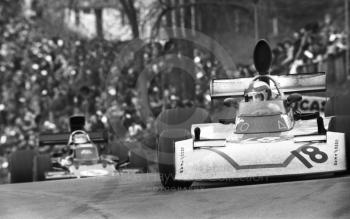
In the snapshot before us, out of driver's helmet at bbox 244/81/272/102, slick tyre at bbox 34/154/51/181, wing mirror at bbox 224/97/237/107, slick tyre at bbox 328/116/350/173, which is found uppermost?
driver's helmet at bbox 244/81/272/102

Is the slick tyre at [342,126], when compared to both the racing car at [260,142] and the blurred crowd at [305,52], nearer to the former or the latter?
the racing car at [260,142]

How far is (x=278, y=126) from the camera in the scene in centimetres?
1113

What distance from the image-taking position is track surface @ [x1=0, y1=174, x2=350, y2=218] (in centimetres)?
775

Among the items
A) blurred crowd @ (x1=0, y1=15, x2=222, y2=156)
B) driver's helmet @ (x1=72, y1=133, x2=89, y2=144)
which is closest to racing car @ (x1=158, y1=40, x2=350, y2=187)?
driver's helmet @ (x1=72, y1=133, x2=89, y2=144)

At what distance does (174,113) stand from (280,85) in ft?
7.64

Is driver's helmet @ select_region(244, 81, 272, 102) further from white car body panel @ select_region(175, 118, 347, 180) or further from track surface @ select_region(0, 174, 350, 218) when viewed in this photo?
track surface @ select_region(0, 174, 350, 218)

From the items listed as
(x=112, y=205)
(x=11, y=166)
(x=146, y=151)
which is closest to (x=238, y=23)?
(x=146, y=151)

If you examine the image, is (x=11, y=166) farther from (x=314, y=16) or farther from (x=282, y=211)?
(x=314, y=16)

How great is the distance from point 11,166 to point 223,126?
4.51 meters

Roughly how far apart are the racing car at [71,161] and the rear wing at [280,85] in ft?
12.6

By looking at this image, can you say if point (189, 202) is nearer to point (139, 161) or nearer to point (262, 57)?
point (262, 57)

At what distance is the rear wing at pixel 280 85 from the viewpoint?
12.5m

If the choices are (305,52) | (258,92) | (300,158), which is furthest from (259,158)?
(305,52)

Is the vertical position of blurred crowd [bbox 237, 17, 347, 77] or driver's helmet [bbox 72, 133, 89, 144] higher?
blurred crowd [bbox 237, 17, 347, 77]
